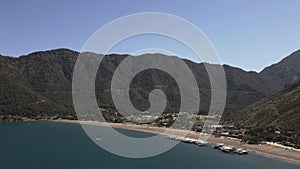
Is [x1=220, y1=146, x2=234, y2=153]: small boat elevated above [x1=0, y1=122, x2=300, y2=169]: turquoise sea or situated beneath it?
elevated above

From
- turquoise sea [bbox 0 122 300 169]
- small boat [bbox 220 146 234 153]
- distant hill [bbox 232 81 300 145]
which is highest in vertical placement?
distant hill [bbox 232 81 300 145]

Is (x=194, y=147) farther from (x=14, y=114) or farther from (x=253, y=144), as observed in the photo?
(x=14, y=114)

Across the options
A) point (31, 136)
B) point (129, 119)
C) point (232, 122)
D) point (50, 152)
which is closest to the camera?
point (50, 152)

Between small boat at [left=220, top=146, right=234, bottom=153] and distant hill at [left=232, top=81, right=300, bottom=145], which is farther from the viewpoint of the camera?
distant hill at [left=232, top=81, right=300, bottom=145]

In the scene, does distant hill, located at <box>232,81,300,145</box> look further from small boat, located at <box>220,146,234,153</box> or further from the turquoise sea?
the turquoise sea

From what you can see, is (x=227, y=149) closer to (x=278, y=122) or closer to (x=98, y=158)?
(x=278, y=122)

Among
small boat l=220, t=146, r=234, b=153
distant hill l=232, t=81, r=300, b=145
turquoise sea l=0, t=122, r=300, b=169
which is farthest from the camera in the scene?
distant hill l=232, t=81, r=300, b=145

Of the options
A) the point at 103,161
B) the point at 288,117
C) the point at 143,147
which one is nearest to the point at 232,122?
the point at 288,117

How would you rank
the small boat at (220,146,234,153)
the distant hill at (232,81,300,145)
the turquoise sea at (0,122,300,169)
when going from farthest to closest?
the distant hill at (232,81,300,145)
the small boat at (220,146,234,153)
the turquoise sea at (0,122,300,169)

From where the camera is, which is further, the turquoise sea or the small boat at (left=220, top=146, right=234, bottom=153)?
the small boat at (left=220, top=146, right=234, bottom=153)

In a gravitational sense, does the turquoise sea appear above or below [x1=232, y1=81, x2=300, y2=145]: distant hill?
below

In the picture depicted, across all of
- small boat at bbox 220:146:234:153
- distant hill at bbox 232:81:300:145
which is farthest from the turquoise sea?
distant hill at bbox 232:81:300:145
